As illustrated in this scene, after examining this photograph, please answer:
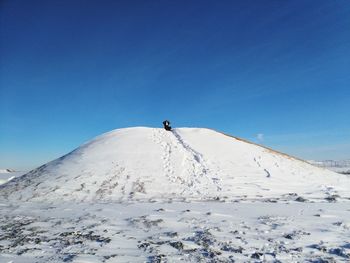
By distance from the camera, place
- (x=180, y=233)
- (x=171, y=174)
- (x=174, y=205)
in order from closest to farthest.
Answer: (x=180, y=233) → (x=174, y=205) → (x=171, y=174)

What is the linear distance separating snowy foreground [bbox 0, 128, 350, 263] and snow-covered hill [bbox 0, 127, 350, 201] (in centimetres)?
7

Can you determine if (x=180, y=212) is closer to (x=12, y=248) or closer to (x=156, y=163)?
(x=12, y=248)

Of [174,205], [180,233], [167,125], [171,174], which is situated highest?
[167,125]

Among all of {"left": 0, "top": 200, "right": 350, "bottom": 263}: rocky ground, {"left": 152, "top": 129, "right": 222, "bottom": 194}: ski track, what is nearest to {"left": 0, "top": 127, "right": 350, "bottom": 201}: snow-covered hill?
{"left": 152, "top": 129, "right": 222, "bottom": 194}: ski track

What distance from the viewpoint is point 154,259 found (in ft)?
20.7

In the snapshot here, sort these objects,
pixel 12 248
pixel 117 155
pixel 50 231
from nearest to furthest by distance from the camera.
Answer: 1. pixel 12 248
2. pixel 50 231
3. pixel 117 155

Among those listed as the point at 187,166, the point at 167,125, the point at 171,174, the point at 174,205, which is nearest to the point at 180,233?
the point at 174,205

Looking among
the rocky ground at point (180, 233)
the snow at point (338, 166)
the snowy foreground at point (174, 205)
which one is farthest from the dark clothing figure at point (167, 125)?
the snow at point (338, 166)

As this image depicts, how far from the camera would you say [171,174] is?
1838 centimetres

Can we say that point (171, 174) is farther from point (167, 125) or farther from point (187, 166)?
point (167, 125)

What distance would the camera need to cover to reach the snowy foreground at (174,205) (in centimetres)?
691

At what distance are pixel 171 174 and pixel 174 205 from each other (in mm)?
5704

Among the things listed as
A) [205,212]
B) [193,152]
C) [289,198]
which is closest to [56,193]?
[205,212]

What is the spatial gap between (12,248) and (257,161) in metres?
17.0
